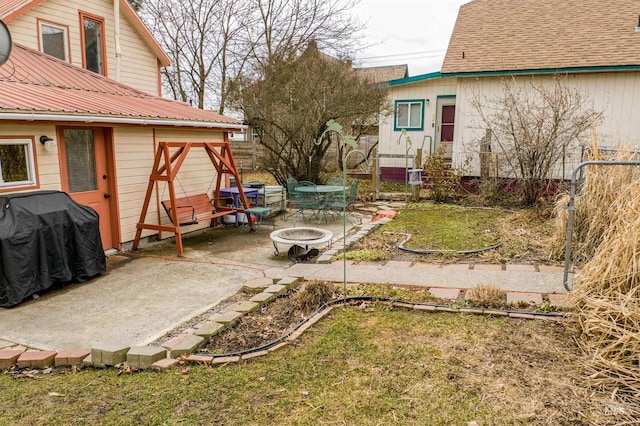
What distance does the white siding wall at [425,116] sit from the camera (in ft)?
47.1

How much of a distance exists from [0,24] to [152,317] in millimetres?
3686

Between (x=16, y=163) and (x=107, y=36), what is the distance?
20.3 feet

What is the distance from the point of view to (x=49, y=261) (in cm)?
540

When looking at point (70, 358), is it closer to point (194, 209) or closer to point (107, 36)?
point (194, 209)

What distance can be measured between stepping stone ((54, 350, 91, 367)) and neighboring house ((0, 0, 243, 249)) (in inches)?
123

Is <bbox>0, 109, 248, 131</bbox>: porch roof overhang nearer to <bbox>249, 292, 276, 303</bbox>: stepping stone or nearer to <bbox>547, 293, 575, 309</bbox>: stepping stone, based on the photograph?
<bbox>249, 292, 276, 303</bbox>: stepping stone

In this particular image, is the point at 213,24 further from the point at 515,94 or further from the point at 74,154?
the point at 74,154

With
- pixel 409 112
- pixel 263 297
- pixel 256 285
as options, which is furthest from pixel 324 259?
pixel 409 112

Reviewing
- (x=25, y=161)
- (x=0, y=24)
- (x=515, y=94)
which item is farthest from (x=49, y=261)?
(x=515, y=94)

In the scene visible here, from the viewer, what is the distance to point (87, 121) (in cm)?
625

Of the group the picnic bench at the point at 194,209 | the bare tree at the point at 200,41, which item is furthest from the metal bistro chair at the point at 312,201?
the bare tree at the point at 200,41

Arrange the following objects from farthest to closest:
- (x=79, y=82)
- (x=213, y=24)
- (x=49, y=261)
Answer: (x=213, y=24), (x=79, y=82), (x=49, y=261)

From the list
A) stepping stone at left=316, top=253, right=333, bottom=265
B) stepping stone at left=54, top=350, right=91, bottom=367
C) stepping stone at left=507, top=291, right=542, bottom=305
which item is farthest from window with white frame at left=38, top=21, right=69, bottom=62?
stepping stone at left=507, top=291, right=542, bottom=305

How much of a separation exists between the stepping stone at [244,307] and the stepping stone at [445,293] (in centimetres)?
198
